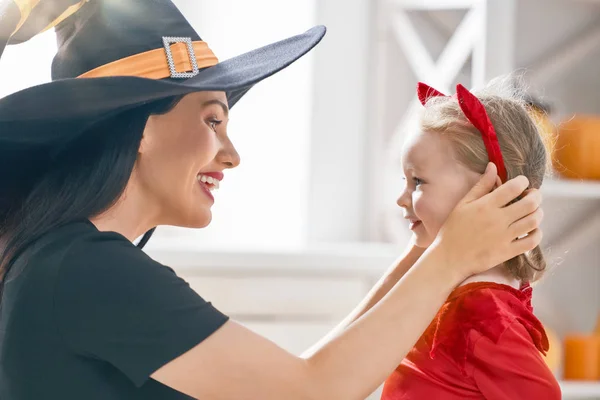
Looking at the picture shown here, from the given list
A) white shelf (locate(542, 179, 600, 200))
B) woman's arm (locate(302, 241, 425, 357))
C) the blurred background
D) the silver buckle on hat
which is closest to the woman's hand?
woman's arm (locate(302, 241, 425, 357))

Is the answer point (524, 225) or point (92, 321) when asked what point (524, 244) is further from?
point (92, 321)

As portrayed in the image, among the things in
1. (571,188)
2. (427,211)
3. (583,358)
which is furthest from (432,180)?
(583,358)

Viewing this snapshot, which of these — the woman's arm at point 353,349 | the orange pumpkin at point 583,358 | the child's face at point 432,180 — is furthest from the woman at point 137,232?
the orange pumpkin at point 583,358

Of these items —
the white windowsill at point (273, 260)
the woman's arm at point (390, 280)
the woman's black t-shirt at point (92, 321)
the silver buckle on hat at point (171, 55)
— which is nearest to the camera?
the woman's black t-shirt at point (92, 321)

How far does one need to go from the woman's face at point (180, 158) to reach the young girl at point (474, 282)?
31cm

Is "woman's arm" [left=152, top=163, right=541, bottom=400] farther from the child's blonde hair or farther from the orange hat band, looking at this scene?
the orange hat band

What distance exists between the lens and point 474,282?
121 centimetres

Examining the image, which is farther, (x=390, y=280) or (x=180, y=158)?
(x=390, y=280)

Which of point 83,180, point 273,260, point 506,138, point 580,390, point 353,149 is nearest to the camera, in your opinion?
point 83,180

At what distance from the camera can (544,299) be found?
2.26 metres

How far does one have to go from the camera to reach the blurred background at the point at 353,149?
211cm

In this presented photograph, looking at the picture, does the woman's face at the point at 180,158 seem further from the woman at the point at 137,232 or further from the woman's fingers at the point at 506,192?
the woman's fingers at the point at 506,192

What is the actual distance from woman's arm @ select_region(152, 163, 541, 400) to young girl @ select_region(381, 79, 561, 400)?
16 cm

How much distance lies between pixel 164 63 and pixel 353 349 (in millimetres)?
465
